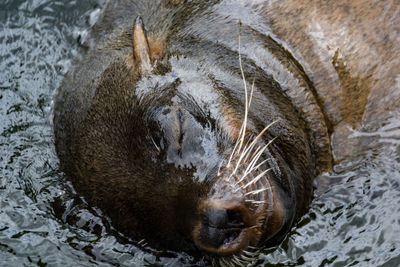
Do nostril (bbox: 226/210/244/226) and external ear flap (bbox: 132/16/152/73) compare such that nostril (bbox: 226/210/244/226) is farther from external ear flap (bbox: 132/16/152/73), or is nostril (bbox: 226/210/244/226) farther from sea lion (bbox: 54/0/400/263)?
external ear flap (bbox: 132/16/152/73)

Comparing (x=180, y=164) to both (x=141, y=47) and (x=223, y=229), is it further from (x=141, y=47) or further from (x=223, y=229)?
(x=141, y=47)

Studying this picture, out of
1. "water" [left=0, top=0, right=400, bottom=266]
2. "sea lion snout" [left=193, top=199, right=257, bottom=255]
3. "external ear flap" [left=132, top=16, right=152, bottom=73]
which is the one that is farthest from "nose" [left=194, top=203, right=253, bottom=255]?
"external ear flap" [left=132, top=16, right=152, bottom=73]

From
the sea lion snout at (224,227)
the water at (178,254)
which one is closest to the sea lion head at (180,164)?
the sea lion snout at (224,227)

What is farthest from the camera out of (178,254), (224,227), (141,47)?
(141,47)

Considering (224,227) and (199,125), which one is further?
(199,125)

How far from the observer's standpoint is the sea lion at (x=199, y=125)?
13.8ft

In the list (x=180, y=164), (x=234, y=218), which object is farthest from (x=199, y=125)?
(x=234, y=218)

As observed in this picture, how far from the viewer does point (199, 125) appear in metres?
4.41

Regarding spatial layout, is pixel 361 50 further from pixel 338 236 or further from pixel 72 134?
pixel 72 134

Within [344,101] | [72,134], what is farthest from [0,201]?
[344,101]

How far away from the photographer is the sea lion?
4.20 metres

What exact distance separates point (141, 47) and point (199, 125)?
0.83m

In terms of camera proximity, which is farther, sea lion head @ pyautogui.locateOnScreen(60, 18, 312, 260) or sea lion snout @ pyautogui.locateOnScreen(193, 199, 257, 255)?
sea lion head @ pyautogui.locateOnScreen(60, 18, 312, 260)

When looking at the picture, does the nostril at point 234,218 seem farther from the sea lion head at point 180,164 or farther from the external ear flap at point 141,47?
the external ear flap at point 141,47
